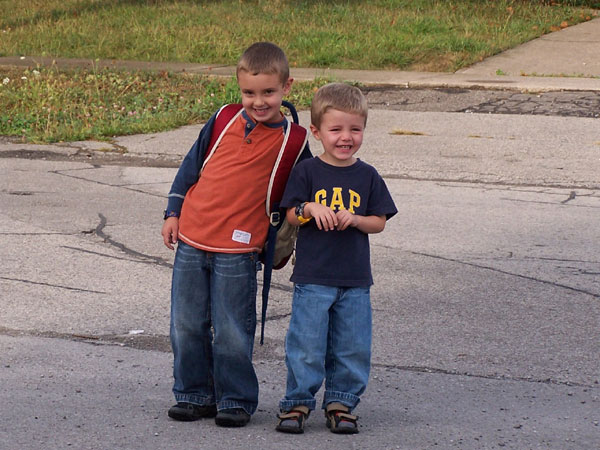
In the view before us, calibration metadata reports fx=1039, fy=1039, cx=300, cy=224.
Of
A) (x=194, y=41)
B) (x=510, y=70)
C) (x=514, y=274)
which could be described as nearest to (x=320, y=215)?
(x=514, y=274)

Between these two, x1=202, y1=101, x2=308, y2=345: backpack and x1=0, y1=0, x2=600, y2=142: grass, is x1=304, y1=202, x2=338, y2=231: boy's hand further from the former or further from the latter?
x1=0, y1=0, x2=600, y2=142: grass

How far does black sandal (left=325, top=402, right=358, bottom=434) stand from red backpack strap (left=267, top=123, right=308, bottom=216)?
0.76 metres

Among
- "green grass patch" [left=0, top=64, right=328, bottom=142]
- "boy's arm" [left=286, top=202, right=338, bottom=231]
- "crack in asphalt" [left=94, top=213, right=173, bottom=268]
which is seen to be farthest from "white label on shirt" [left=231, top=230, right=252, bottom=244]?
"green grass patch" [left=0, top=64, right=328, bottom=142]

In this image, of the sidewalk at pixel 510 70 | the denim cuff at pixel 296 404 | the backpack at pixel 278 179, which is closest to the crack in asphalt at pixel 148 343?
the denim cuff at pixel 296 404

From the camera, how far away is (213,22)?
18531mm

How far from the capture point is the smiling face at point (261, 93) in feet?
12.2

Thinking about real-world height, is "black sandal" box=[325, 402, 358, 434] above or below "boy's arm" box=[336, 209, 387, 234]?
below

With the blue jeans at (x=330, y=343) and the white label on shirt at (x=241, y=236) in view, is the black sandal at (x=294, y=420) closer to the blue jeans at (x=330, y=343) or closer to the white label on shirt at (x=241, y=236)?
the blue jeans at (x=330, y=343)

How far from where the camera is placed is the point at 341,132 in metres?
3.70

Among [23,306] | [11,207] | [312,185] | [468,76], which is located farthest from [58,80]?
[312,185]

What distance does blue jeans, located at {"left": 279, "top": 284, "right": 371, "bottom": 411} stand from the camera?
3748mm

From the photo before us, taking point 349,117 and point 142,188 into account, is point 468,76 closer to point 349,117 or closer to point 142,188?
point 142,188

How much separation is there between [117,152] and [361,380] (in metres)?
→ 6.92

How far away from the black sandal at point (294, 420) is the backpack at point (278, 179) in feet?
1.73
